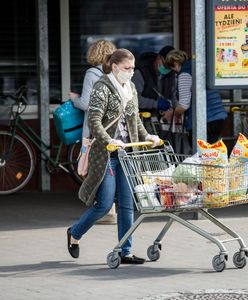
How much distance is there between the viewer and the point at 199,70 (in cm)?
1091

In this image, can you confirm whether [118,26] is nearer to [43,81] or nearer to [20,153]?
[43,81]

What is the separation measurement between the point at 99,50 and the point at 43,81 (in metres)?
3.24

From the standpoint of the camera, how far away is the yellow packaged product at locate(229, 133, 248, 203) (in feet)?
27.2

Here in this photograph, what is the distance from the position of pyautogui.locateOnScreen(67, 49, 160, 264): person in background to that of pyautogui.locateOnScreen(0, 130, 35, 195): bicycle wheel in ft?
13.9

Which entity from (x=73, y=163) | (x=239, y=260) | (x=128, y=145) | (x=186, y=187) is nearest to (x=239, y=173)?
(x=186, y=187)

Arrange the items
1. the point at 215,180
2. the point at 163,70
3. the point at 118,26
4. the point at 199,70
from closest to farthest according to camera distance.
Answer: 1. the point at 215,180
2. the point at 199,70
3. the point at 163,70
4. the point at 118,26

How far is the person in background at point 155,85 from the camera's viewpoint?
12688 millimetres

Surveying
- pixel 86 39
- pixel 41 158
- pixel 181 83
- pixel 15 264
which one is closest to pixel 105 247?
pixel 15 264

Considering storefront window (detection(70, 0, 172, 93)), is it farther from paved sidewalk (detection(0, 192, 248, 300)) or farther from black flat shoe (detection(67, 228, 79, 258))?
black flat shoe (detection(67, 228, 79, 258))

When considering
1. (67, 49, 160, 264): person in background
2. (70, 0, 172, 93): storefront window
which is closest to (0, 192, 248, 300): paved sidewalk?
(67, 49, 160, 264): person in background

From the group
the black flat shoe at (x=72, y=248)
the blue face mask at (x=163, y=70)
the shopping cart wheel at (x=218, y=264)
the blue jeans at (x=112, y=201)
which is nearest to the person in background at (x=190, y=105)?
the blue face mask at (x=163, y=70)

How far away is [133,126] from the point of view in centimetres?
872

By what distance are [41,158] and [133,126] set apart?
462cm

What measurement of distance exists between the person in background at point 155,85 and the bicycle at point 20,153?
104 cm
